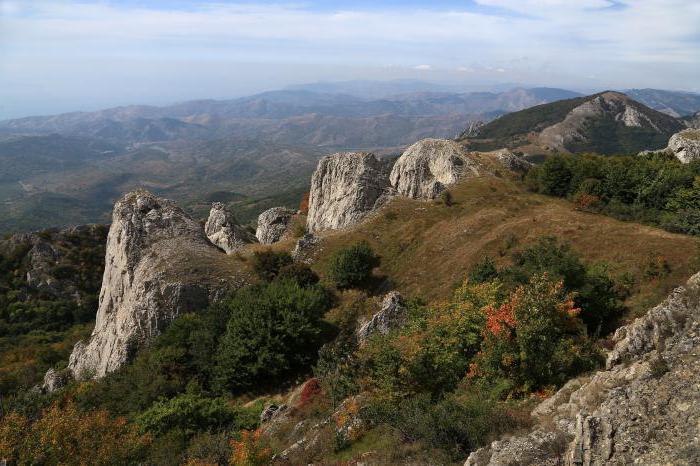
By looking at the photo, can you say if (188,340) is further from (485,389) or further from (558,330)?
(558,330)

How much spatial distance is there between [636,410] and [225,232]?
6054 cm

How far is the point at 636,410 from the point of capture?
12.0 metres

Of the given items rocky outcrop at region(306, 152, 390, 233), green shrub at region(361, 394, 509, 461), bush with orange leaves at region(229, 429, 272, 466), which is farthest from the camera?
rocky outcrop at region(306, 152, 390, 233)

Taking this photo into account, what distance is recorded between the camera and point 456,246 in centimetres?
4403

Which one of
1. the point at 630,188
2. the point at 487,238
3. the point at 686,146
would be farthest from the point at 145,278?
the point at 686,146

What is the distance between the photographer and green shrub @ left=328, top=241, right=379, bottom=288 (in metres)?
43.0

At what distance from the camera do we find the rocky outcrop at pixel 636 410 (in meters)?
11.0

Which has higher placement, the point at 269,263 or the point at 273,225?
the point at 269,263

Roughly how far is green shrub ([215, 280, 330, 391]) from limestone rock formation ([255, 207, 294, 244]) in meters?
37.3

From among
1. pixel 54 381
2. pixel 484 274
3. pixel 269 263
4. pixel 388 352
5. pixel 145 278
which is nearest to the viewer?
pixel 388 352

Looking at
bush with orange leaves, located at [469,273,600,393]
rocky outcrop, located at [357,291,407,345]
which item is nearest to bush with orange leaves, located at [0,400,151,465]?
rocky outcrop, located at [357,291,407,345]

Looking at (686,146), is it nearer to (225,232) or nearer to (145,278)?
(225,232)

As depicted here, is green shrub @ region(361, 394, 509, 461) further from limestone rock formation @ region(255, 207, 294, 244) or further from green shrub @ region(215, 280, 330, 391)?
limestone rock formation @ region(255, 207, 294, 244)

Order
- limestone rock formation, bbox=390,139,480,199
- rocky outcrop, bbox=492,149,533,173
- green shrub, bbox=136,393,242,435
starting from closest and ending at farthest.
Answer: green shrub, bbox=136,393,242,435, limestone rock formation, bbox=390,139,480,199, rocky outcrop, bbox=492,149,533,173
